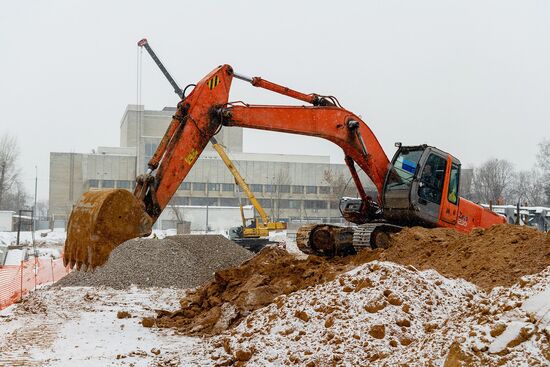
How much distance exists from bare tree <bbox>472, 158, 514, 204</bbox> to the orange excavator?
1910 inches

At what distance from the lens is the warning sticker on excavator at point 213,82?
9.95 meters

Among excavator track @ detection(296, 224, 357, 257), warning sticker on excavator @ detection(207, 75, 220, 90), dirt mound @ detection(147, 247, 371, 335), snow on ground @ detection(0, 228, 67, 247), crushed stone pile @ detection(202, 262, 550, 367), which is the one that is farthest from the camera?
snow on ground @ detection(0, 228, 67, 247)

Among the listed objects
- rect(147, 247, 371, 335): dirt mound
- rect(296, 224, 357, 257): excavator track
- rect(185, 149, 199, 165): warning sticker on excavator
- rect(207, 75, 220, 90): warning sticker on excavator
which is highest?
rect(207, 75, 220, 90): warning sticker on excavator

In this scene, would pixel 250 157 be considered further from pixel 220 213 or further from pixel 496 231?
pixel 496 231

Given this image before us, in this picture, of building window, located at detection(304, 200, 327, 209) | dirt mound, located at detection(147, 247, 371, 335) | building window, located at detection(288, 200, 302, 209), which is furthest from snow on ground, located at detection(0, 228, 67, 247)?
building window, located at detection(304, 200, 327, 209)

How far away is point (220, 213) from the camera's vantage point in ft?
186

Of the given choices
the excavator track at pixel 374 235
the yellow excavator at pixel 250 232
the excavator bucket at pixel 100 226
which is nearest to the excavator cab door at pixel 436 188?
the excavator track at pixel 374 235

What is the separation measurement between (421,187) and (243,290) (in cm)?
406

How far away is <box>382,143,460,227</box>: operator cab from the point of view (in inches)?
445

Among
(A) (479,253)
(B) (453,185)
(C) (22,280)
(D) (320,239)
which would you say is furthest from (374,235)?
(C) (22,280)

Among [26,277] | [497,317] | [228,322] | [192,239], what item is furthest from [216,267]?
[497,317]

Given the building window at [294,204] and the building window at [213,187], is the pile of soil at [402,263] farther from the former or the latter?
the building window at [294,204]

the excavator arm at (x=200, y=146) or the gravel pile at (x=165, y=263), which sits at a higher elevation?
the excavator arm at (x=200, y=146)

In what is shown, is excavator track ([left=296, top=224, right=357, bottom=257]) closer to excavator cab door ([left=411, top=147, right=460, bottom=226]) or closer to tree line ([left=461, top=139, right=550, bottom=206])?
excavator cab door ([left=411, top=147, right=460, bottom=226])
